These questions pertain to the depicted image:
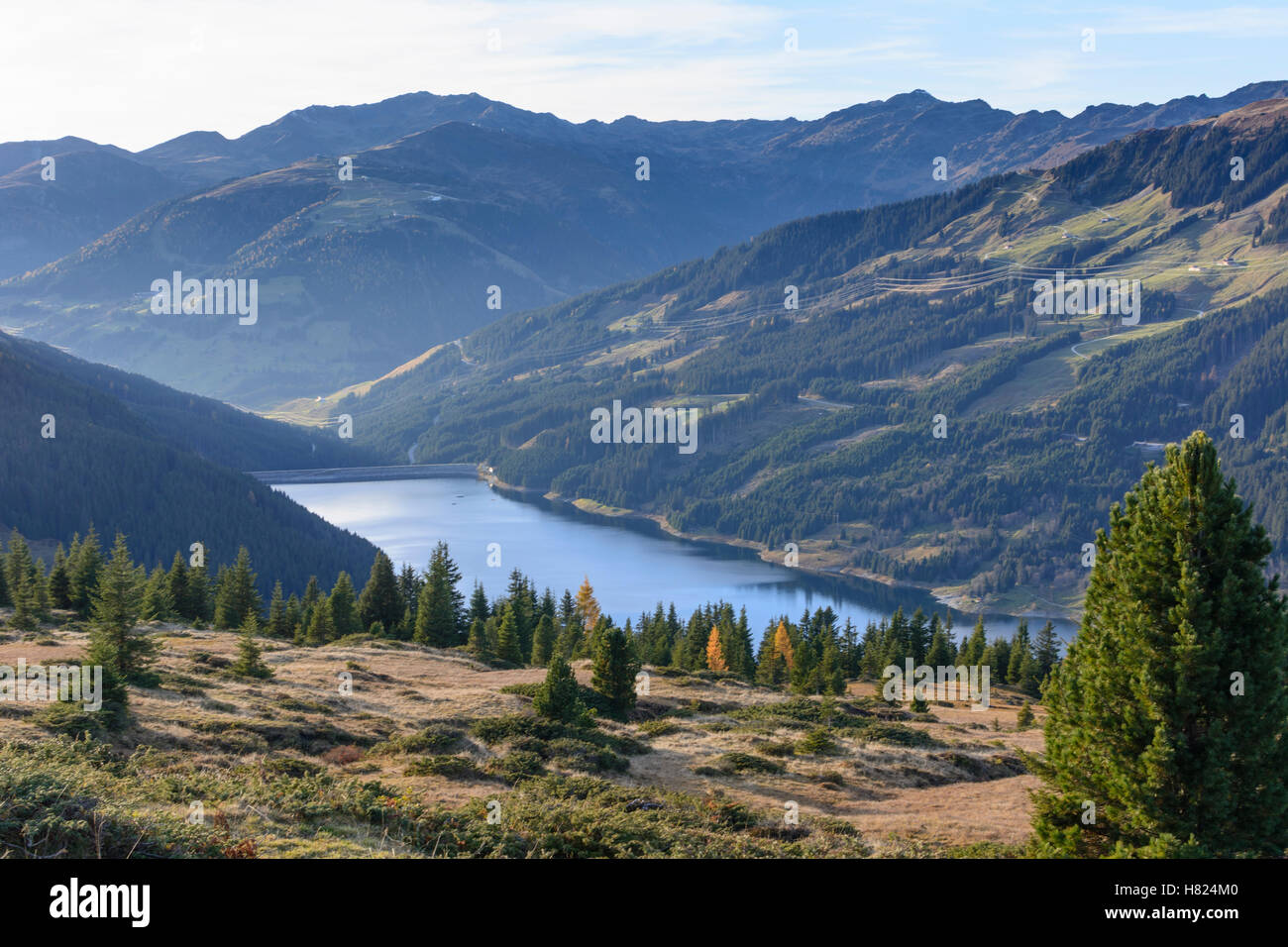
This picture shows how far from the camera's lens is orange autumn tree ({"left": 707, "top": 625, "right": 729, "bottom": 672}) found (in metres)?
116

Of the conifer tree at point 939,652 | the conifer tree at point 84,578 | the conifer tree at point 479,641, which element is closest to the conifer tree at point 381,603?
the conifer tree at point 479,641

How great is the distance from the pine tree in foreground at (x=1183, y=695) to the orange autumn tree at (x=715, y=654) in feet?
299

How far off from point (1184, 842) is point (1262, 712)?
3668mm

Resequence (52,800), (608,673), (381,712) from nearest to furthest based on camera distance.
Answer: (52,800)
(381,712)
(608,673)

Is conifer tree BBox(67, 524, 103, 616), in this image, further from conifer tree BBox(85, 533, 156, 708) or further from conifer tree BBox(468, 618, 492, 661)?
conifer tree BBox(85, 533, 156, 708)

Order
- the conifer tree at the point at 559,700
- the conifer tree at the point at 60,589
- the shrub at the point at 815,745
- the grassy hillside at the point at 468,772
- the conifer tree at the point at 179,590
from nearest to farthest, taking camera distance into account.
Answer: the grassy hillside at the point at 468,772 → the conifer tree at the point at 559,700 → the shrub at the point at 815,745 → the conifer tree at the point at 60,589 → the conifer tree at the point at 179,590

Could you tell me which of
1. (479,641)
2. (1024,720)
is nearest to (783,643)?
(479,641)

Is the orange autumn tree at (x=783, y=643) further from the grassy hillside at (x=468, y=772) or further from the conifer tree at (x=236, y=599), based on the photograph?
the conifer tree at (x=236, y=599)

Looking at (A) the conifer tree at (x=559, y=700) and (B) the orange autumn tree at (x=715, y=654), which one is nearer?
(A) the conifer tree at (x=559, y=700)

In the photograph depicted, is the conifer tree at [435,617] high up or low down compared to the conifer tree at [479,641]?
up

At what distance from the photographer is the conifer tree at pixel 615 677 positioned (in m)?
56.4
